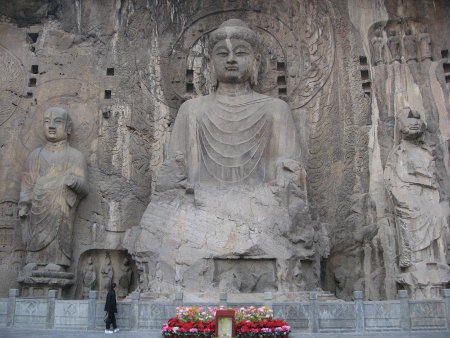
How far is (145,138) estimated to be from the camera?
11.3 metres

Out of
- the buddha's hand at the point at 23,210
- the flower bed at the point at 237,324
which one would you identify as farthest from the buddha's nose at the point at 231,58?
the flower bed at the point at 237,324

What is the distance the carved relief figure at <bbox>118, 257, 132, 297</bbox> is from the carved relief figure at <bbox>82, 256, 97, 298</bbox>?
428 millimetres

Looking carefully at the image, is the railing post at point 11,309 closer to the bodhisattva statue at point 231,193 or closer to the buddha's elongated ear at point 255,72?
the bodhisattva statue at point 231,193

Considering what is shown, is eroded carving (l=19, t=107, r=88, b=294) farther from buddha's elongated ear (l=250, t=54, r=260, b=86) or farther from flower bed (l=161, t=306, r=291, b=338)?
flower bed (l=161, t=306, r=291, b=338)

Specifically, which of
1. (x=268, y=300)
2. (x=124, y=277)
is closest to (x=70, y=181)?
(x=124, y=277)

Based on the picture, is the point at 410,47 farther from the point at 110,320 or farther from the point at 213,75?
the point at 110,320

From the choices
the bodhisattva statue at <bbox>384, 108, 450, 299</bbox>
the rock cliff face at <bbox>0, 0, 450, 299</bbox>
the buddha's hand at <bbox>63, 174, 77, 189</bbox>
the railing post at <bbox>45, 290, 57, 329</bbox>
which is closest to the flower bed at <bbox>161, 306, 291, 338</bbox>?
the railing post at <bbox>45, 290, 57, 329</bbox>

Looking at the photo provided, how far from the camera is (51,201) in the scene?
9.93 m

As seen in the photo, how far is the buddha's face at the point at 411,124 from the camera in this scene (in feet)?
31.9

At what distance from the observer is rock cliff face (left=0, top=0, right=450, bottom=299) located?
10266mm

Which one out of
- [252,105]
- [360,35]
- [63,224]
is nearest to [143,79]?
[252,105]

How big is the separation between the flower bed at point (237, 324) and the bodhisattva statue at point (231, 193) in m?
1.65

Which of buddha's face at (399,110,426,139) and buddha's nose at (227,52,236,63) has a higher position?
buddha's nose at (227,52,236,63)

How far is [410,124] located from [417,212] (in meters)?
1.42
